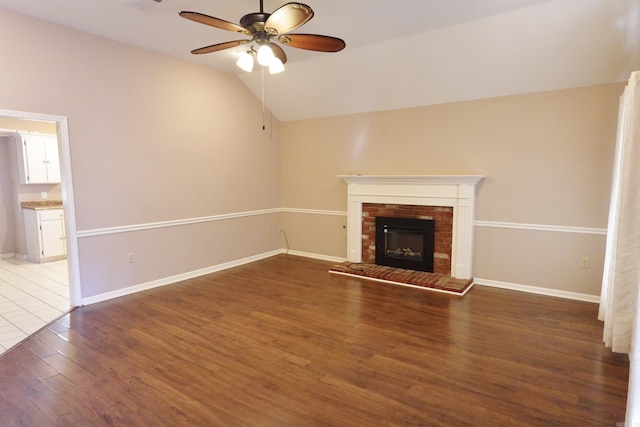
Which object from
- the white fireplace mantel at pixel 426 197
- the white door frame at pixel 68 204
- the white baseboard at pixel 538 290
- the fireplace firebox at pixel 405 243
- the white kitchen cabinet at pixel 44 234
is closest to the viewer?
the white door frame at pixel 68 204

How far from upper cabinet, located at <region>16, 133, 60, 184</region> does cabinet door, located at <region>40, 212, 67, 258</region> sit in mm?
717

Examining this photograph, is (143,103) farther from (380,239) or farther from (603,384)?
(603,384)

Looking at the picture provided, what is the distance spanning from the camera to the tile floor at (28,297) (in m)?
3.34

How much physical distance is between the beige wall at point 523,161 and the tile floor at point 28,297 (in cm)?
433

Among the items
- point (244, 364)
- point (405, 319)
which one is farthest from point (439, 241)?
point (244, 364)

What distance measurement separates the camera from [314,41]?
2.66 m

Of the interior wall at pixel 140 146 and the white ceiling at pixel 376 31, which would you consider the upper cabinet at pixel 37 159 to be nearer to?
the interior wall at pixel 140 146

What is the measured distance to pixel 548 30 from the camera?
3406mm

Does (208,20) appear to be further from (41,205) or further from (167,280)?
(41,205)

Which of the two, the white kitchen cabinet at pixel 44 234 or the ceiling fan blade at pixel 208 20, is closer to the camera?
the ceiling fan blade at pixel 208 20

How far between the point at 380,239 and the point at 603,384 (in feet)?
10.5

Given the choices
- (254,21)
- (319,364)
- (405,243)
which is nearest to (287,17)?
(254,21)

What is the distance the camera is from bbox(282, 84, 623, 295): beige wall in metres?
3.89

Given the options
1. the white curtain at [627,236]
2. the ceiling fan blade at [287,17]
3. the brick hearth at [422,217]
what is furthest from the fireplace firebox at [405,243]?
the ceiling fan blade at [287,17]
